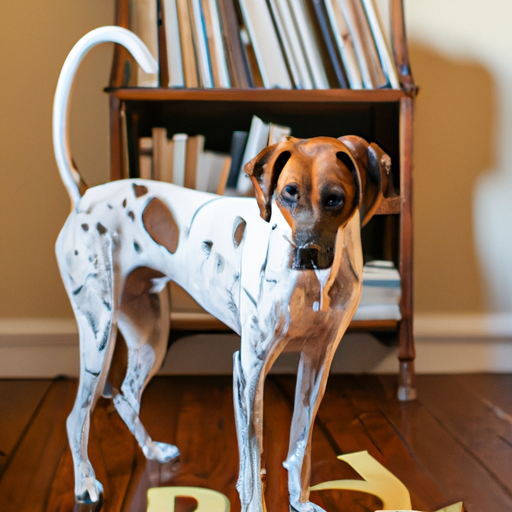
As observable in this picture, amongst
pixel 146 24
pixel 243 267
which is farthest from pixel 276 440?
pixel 146 24

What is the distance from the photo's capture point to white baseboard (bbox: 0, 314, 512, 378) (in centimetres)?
161

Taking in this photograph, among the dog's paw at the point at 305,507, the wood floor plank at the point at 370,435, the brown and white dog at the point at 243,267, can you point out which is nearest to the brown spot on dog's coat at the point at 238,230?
the brown and white dog at the point at 243,267

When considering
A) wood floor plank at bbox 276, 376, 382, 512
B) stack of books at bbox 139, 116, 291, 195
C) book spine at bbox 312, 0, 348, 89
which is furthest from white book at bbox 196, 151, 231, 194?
wood floor plank at bbox 276, 376, 382, 512

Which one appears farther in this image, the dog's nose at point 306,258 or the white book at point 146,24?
the white book at point 146,24

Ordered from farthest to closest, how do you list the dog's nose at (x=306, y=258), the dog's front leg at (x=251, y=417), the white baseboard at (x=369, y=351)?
1. the white baseboard at (x=369, y=351)
2. the dog's front leg at (x=251, y=417)
3. the dog's nose at (x=306, y=258)

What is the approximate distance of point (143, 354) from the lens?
43.3 inches

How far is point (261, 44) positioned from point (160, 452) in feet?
3.04

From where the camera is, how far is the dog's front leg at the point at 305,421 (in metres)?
0.86

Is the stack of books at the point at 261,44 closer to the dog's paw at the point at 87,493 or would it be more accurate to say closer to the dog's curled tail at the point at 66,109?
the dog's curled tail at the point at 66,109

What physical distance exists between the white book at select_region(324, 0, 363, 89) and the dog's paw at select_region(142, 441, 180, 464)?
90 cm

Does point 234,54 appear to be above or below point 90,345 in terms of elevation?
above

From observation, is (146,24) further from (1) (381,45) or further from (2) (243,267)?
(2) (243,267)

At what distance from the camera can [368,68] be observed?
4.46 ft

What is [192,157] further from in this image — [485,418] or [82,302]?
[485,418]
